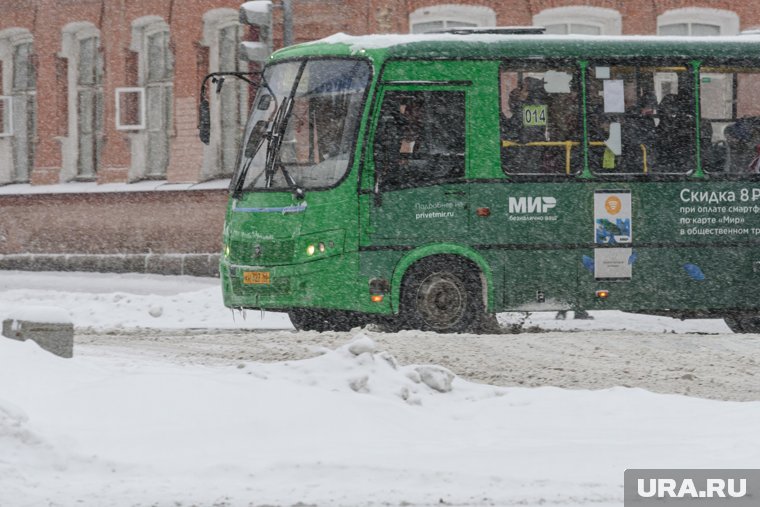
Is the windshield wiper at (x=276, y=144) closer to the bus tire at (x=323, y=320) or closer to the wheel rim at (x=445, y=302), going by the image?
the bus tire at (x=323, y=320)

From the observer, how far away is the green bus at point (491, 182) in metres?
14.6

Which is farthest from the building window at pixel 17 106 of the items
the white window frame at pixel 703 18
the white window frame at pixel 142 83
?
the white window frame at pixel 703 18

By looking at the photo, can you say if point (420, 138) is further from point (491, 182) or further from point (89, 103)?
point (89, 103)

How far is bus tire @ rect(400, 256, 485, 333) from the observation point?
48.5 feet

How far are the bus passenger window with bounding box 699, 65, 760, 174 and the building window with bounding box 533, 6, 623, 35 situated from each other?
1076cm

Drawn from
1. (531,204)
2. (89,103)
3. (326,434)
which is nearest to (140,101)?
(89,103)

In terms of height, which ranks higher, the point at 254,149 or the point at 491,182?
the point at 254,149

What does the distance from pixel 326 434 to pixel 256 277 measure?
246 inches

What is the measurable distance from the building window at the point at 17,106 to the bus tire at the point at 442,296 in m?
16.8

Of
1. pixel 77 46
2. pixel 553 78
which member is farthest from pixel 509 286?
pixel 77 46

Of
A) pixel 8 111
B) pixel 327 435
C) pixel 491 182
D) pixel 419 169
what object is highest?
pixel 8 111

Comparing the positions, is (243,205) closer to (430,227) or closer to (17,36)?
(430,227)

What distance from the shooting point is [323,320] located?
52.5ft

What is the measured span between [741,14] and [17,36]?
13.8 meters
